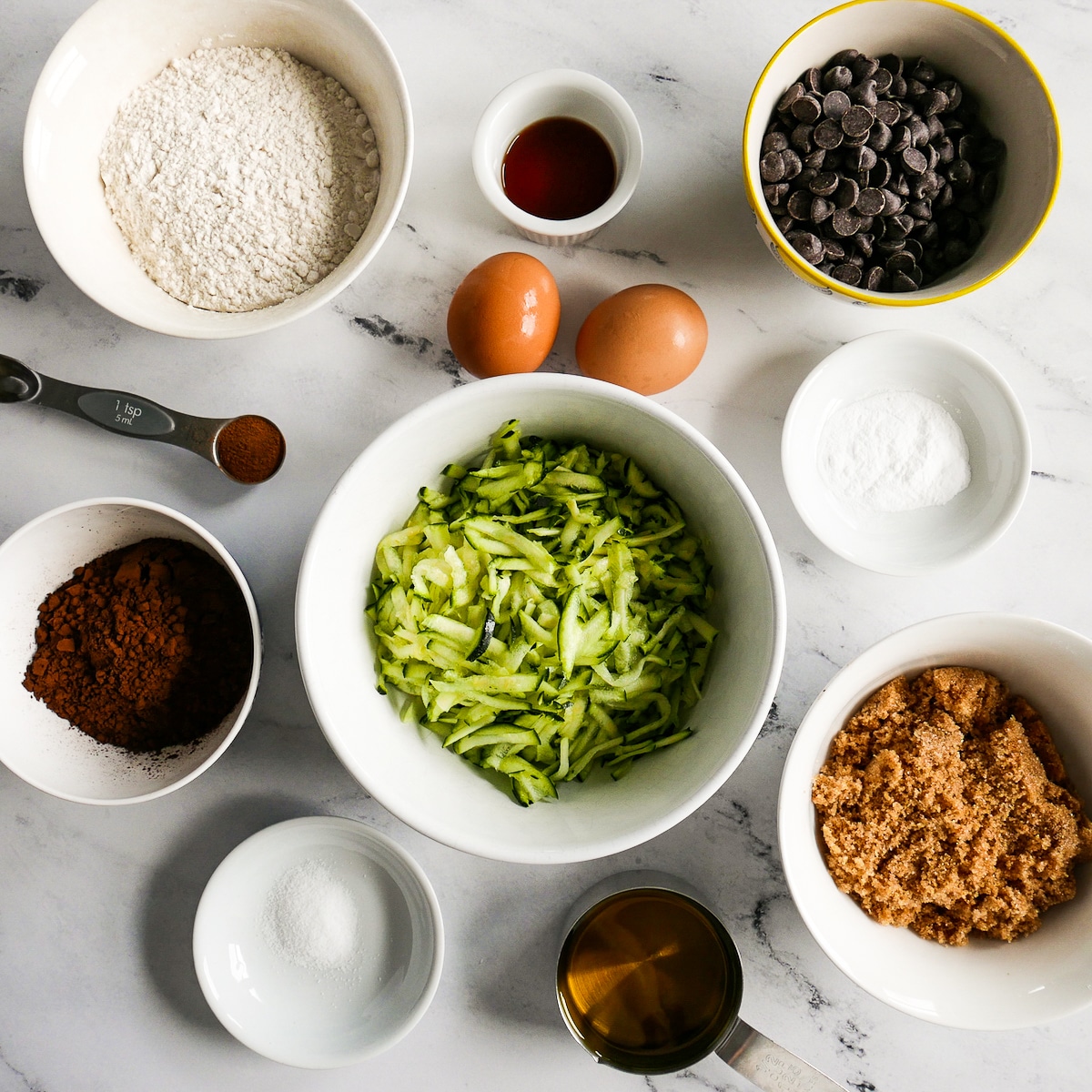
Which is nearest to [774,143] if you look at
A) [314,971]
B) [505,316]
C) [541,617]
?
[505,316]

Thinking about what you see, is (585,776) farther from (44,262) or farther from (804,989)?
(44,262)

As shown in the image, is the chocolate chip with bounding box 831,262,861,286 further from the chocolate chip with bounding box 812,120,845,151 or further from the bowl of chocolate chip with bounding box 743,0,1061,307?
the chocolate chip with bounding box 812,120,845,151

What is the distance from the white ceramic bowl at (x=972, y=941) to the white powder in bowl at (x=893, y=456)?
0.80ft

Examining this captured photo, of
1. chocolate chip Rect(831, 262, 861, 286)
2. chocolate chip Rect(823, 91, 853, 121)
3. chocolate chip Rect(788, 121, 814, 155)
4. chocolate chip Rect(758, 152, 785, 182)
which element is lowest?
chocolate chip Rect(831, 262, 861, 286)

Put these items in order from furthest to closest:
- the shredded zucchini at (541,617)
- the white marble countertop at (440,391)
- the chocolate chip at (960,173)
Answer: the white marble countertop at (440,391) < the chocolate chip at (960,173) < the shredded zucchini at (541,617)

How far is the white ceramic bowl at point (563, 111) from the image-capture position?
1246 mm

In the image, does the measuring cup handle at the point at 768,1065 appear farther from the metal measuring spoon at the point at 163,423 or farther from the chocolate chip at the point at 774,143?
the chocolate chip at the point at 774,143

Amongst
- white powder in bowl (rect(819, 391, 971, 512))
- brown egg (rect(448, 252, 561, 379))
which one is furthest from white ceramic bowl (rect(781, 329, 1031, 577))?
brown egg (rect(448, 252, 561, 379))

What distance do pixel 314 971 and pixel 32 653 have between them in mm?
711

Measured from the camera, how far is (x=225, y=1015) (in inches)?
52.1

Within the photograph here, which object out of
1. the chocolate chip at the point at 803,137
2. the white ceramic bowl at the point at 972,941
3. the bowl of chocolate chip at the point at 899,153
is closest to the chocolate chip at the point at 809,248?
the bowl of chocolate chip at the point at 899,153

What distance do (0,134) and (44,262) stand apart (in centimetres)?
21

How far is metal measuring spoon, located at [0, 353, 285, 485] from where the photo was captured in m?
1.30

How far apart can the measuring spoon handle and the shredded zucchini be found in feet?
1.32
